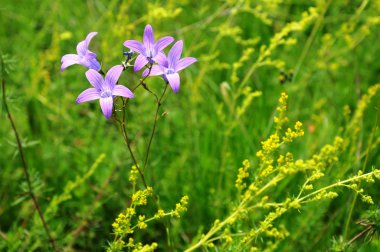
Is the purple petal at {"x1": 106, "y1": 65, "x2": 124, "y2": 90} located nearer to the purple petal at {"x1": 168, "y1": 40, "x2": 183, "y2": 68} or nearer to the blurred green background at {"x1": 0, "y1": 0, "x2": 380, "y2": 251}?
the purple petal at {"x1": 168, "y1": 40, "x2": 183, "y2": 68}

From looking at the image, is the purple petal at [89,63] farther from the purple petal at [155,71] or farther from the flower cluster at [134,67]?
the purple petal at [155,71]

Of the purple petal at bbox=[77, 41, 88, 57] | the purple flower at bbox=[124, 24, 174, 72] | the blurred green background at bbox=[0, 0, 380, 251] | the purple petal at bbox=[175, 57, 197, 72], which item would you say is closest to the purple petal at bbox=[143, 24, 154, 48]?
the purple flower at bbox=[124, 24, 174, 72]

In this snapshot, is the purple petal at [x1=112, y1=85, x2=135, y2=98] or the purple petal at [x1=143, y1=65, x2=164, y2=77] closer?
the purple petal at [x1=112, y1=85, x2=135, y2=98]

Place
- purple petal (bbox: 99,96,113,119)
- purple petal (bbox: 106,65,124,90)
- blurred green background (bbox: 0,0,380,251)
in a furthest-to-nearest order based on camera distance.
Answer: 1. blurred green background (bbox: 0,0,380,251)
2. purple petal (bbox: 106,65,124,90)
3. purple petal (bbox: 99,96,113,119)

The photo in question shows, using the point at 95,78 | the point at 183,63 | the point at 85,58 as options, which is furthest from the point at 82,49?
the point at 183,63

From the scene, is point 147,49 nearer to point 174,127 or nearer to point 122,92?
point 122,92

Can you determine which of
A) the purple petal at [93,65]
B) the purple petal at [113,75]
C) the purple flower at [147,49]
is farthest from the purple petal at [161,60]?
the purple petal at [93,65]

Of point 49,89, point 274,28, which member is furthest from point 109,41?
point 274,28
